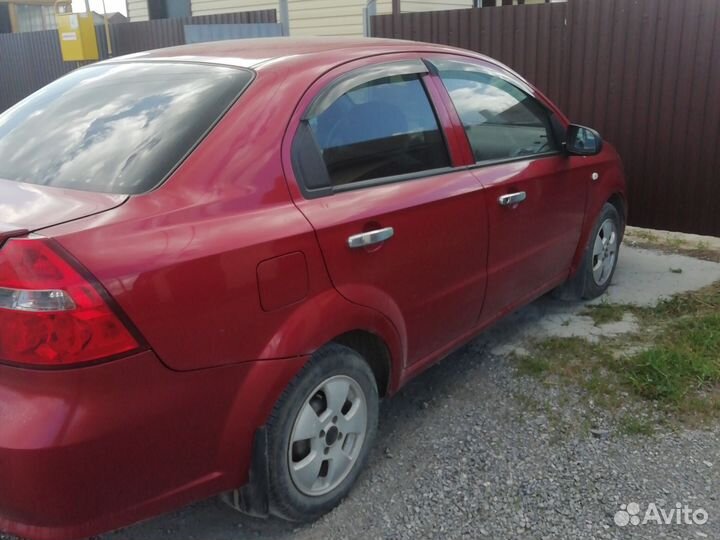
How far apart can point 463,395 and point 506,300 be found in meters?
0.55

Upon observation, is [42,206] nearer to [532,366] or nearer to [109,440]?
[109,440]

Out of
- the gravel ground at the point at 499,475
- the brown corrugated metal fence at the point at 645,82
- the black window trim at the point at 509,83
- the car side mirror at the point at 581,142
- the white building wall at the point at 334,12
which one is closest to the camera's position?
the gravel ground at the point at 499,475

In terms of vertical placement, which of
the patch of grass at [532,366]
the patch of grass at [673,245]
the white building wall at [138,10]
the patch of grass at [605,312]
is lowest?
the patch of grass at [673,245]

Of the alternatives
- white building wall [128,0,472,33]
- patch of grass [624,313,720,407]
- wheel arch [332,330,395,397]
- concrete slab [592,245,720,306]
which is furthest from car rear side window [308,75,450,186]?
white building wall [128,0,472,33]

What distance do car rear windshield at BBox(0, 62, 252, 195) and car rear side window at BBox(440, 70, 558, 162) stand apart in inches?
47.4

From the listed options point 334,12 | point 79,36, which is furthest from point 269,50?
point 79,36

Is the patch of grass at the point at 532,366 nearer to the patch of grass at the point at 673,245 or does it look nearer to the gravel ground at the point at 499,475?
the gravel ground at the point at 499,475

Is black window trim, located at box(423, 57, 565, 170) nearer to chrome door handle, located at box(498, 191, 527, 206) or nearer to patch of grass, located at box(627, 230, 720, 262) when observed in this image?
chrome door handle, located at box(498, 191, 527, 206)

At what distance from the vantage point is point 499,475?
118 inches

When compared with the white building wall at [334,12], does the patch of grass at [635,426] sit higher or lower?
lower

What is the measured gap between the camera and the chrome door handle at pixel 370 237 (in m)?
2.66

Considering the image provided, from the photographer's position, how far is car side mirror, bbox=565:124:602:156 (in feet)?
13.7

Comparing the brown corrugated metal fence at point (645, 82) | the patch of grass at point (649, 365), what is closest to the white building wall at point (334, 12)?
the brown corrugated metal fence at point (645, 82)

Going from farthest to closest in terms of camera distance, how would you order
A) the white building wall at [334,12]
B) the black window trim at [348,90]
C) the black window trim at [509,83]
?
the white building wall at [334,12] → the black window trim at [509,83] → the black window trim at [348,90]
